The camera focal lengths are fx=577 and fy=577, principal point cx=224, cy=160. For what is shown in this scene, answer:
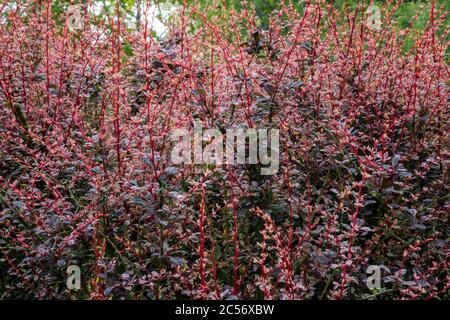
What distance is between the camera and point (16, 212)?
2.83 metres

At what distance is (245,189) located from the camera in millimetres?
2896

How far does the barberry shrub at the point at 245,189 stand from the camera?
2.62 meters

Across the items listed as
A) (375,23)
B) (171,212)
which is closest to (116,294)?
(171,212)

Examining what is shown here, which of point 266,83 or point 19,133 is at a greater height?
point 266,83

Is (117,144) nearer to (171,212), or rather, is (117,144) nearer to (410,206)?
(171,212)

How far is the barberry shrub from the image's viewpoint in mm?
2621

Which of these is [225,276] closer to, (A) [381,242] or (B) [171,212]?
(B) [171,212]

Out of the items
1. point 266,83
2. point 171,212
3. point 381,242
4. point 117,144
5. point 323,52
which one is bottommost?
point 381,242

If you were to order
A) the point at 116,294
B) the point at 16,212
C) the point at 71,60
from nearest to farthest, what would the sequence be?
the point at 116,294 < the point at 16,212 < the point at 71,60

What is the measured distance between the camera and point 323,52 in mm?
3373
